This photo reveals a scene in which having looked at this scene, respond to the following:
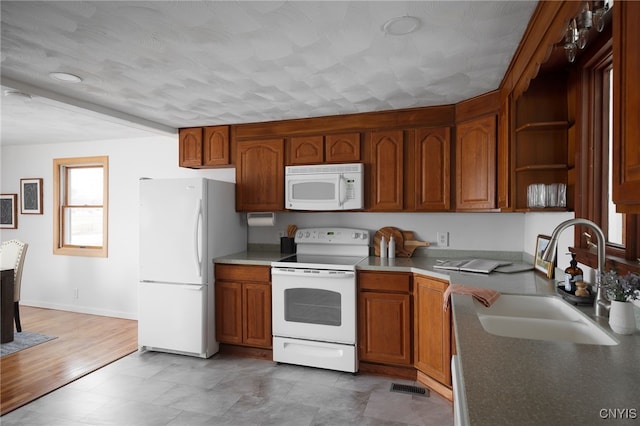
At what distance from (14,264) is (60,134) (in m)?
1.57

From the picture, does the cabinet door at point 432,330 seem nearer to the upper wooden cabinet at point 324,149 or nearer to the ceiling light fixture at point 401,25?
the upper wooden cabinet at point 324,149

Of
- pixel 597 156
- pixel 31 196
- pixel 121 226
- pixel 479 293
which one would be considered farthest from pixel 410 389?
pixel 31 196

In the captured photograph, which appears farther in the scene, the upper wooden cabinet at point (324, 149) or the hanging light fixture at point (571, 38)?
the upper wooden cabinet at point (324, 149)

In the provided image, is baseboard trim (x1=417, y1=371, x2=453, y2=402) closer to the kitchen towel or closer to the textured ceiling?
the kitchen towel

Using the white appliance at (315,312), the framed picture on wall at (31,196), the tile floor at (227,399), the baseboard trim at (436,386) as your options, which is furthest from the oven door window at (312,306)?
the framed picture on wall at (31,196)

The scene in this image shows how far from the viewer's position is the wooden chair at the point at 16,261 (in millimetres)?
4004

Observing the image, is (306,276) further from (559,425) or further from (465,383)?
(559,425)

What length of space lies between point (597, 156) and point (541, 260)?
851mm

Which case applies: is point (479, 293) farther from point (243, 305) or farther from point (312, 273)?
point (243, 305)

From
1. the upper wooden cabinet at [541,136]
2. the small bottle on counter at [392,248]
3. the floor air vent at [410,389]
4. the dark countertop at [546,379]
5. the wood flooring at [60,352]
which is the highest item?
the upper wooden cabinet at [541,136]

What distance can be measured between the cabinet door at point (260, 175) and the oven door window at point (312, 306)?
919 mm

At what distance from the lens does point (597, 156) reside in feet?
6.25

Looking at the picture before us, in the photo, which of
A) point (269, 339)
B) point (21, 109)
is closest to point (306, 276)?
point (269, 339)

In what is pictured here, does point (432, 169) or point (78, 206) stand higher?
point (432, 169)
